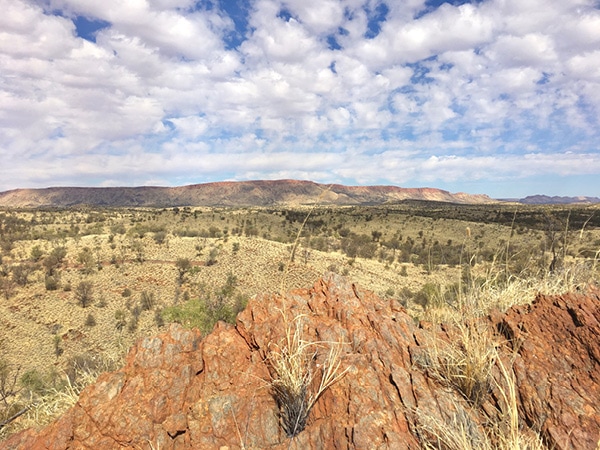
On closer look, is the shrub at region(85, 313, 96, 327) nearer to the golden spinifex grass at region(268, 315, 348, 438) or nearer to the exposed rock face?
the golden spinifex grass at region(268, 315, 348, 438)

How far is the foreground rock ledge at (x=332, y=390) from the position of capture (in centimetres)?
253

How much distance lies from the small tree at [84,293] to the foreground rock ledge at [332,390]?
17.6 m

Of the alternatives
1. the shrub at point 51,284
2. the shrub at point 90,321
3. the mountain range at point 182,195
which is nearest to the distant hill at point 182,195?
the mountain range at point 182,195

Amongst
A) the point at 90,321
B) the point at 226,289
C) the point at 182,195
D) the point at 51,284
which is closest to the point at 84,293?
the point at 51,284

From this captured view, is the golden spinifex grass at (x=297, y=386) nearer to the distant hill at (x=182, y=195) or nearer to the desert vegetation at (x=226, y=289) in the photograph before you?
the desert vegetation at (x=226, y=289)

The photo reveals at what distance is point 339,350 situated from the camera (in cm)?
306

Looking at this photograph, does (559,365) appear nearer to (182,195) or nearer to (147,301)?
(147,301)

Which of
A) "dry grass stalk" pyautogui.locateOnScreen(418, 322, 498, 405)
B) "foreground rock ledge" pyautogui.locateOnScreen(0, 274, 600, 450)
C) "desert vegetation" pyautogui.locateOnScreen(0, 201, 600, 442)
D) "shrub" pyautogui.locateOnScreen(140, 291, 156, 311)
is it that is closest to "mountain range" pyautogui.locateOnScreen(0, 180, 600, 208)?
"desert vegetation" pyautogui.locateOnScreen(0, 201, 600, 442)

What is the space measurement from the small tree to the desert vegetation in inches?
2.9

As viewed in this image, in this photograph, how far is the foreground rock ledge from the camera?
2533 mm

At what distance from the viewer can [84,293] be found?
18.1 meters

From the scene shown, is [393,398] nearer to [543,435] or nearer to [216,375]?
[543,435]

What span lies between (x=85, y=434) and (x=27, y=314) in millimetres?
18546

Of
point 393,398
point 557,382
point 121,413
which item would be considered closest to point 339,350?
point 393,398
